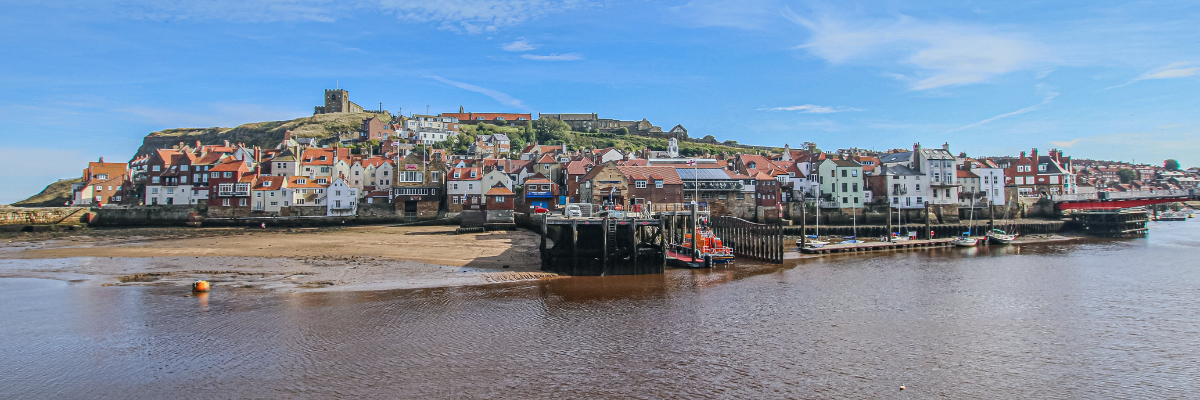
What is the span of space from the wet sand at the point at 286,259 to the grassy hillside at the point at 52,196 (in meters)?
55.9

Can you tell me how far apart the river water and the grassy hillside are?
9000 centimetres

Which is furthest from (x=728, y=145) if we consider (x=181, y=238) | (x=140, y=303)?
(x=140, y=303)

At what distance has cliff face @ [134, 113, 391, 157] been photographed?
5413 inches

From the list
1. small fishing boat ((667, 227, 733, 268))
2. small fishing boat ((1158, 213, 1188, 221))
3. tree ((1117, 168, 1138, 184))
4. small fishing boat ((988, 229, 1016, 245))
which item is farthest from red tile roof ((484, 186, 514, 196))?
tree ((1117, 168, 1138, 184))

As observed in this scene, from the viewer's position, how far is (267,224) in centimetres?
6694

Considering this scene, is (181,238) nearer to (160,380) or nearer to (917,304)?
(160,380)

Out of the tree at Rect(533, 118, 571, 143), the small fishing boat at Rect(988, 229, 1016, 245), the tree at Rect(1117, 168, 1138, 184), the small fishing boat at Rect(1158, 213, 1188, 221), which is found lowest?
the small fishing boat at Rect(988, 229, 1016, 245)

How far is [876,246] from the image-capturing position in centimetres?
4994

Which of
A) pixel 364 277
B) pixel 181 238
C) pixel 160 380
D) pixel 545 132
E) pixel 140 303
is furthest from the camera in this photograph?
pixel 545 132

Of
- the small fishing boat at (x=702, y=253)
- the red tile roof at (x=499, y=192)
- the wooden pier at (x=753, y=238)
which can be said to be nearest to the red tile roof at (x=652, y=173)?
the wooden pier at (x=753, y=238)

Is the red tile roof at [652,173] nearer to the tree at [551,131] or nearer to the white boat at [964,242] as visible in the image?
the white boat at [964,242]

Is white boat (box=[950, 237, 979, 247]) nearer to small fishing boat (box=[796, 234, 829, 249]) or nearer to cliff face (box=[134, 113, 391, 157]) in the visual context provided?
small fishing boat (box=[796, 234, 829, 249])

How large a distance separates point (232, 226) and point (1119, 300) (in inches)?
3016

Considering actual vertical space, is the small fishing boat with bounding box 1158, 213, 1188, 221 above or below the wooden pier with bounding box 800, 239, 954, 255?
above
